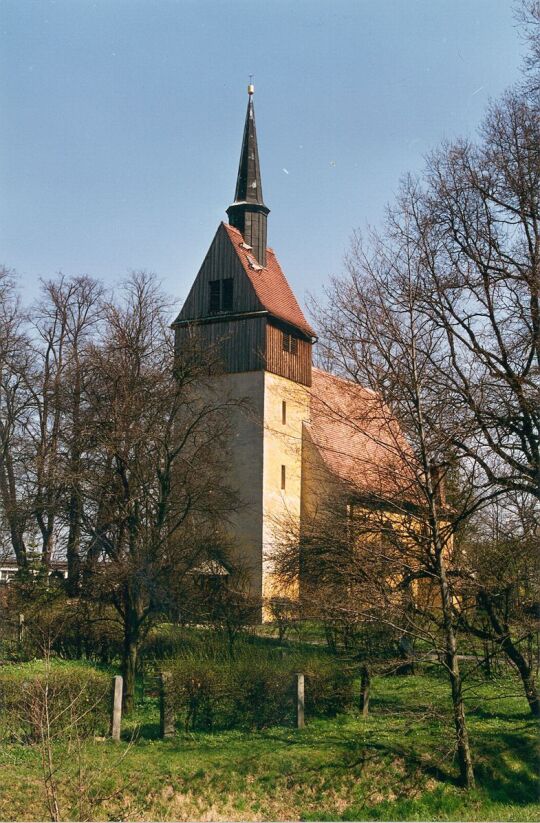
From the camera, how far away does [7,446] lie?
27359 mm

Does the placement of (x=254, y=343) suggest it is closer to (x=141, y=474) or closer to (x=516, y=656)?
(x=141, y=474)

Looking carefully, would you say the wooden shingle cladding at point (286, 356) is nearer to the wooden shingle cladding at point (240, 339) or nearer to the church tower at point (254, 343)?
the church tower at point (254, 343)

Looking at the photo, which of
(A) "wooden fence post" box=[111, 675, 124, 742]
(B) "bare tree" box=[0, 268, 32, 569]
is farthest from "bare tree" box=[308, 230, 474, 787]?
(B) "bare tree" box=[0, 268, 32, 569]

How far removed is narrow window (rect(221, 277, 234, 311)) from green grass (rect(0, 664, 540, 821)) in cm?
2157

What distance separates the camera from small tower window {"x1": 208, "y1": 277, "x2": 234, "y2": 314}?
109 ft

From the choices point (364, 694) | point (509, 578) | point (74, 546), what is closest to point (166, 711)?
point (364, 694)

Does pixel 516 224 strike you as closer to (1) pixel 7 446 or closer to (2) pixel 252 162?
(1) pixel 7 446

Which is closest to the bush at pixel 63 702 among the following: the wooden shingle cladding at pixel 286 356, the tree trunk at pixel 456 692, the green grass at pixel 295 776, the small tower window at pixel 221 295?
the green grass at pixel 295 776

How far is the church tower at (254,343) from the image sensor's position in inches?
1252

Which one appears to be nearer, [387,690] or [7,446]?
[387,690]

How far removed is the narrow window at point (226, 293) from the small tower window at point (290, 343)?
2505mm

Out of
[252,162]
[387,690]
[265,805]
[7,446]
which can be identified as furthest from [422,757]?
[252,162]

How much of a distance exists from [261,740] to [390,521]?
3.98 metres

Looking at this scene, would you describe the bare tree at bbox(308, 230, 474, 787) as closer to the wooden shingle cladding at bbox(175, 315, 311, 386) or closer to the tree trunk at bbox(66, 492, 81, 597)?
the tree trunk at bbox(66, 492, 81, 597)
